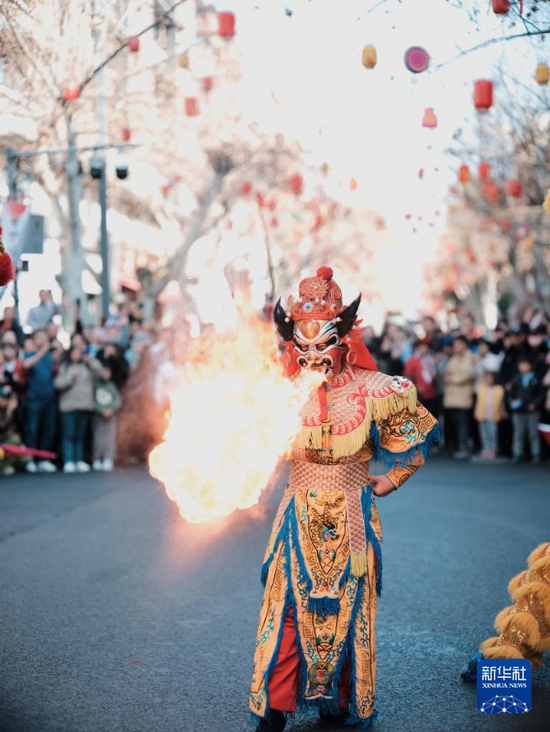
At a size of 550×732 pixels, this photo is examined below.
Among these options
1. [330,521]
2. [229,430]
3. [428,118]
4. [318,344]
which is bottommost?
[330,521]

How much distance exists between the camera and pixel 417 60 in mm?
7691

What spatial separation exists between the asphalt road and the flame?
1.03m

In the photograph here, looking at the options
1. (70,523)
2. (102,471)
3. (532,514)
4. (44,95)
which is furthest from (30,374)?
(532,514)

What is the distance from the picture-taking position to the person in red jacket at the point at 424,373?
53.6 ft

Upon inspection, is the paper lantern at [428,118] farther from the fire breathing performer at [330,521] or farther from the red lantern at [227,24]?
the fire breathing performer at [330,521]

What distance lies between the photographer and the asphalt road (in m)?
4.77

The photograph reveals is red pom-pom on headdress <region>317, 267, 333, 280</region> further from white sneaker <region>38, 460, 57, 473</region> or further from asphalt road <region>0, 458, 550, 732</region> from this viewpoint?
white sneaker <region>38, 460, 57, 473</region>

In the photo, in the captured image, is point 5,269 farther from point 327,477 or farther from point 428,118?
point 428,118

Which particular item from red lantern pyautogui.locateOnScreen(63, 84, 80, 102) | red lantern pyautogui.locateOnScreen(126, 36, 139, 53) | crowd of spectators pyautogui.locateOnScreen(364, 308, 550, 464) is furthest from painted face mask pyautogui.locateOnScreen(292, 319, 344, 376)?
crowd of spectators pyautogui.locateOnScreen(364, 308, 550, 464)

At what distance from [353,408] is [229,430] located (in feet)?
1.87

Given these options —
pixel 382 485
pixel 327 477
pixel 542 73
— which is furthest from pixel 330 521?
pixel 542 73

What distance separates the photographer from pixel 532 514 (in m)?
10.3

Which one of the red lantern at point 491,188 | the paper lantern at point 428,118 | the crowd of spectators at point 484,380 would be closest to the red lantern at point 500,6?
the paper lantern at point 428,118

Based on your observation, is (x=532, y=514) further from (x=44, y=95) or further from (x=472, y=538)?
(x=44, y=95)
